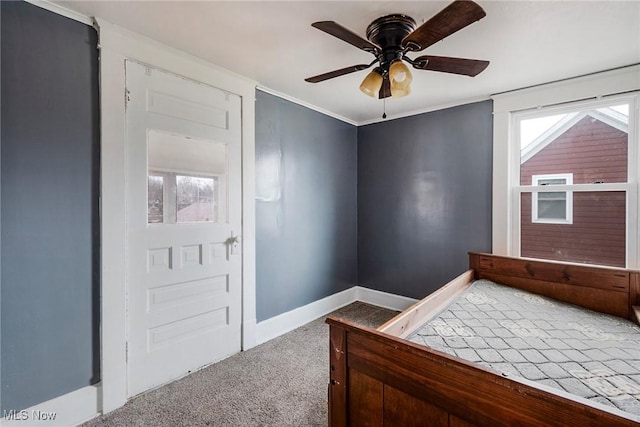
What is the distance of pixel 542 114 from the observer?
2.67m

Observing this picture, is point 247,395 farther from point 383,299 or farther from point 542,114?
point 542,114

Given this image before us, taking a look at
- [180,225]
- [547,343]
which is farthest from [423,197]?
[180,225]

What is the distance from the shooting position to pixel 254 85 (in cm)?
255

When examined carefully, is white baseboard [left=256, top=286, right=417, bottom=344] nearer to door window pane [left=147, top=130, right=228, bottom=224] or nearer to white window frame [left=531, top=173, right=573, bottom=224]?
door window pane [left=147, top=130, right=228, bottom=224]

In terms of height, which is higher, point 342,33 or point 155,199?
point 342,33

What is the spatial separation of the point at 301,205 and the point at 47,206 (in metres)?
2.00

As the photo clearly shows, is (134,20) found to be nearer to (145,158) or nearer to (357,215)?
(145,158)

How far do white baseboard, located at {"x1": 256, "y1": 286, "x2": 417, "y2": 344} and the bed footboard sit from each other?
1.68 metres

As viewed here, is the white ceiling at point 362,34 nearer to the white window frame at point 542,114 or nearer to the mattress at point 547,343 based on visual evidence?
the white window frame at point 542,114

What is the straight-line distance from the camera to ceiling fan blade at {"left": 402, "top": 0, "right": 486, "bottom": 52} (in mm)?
1165

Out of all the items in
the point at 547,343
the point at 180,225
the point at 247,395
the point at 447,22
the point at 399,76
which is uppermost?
the point at 447,22

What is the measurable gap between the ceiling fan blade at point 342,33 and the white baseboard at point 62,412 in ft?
7.73

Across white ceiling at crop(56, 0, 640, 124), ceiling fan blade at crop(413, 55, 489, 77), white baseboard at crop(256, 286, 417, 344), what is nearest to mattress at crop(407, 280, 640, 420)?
ceiling fan blade at crop(413, 55, 489, 77)

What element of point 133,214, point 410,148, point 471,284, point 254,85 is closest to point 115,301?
point 133,214
